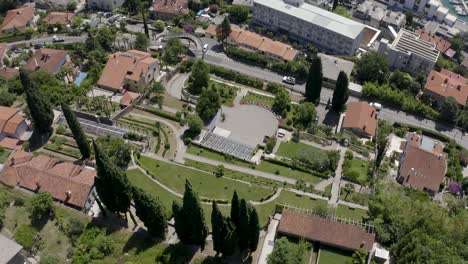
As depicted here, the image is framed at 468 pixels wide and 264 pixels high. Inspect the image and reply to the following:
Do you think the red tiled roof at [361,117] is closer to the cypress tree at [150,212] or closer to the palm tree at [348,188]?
the palm tree at [348,188]

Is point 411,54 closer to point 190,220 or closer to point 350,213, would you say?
point 350,213

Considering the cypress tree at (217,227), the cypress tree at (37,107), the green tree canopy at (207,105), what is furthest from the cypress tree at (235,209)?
the cypress tree at (37,107)

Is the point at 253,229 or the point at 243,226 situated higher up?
the point at 243,226

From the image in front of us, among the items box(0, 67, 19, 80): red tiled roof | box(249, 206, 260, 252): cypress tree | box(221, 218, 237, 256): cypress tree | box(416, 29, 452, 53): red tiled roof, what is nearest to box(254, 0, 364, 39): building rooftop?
box(416, 29, 452, 53): red tiled roof

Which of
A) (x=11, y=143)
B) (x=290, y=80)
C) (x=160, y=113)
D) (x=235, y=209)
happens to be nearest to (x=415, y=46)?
(x=290, y=80)

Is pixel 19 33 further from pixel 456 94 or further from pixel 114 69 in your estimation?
pixel 456 94

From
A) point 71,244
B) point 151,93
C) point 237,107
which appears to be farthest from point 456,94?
point 71,244
